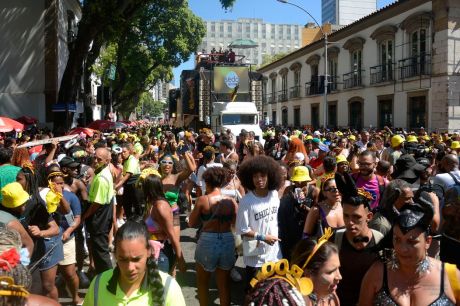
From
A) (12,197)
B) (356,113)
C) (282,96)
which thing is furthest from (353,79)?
(12,197)

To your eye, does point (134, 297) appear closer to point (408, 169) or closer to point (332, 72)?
point (408, 169)

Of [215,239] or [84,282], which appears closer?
[215,239]

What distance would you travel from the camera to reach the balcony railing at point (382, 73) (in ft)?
80.6

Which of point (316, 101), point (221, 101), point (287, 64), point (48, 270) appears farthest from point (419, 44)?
point (48, 270)

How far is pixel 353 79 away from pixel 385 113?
3.90 m

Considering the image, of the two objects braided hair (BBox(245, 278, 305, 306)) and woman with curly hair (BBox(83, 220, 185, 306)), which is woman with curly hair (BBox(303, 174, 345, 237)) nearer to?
woman with curly hair (BBox(83, 220, 185, 306))

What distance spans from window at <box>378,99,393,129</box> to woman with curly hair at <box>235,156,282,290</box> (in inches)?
845

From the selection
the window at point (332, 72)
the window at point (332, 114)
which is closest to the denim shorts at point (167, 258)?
the window at point (332, 114)

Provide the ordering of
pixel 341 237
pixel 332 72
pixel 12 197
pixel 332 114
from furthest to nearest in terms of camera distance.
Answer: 1. pixel 332 114
2. pixel 332 72
3. pixel 12 197
4. pixel 341 237

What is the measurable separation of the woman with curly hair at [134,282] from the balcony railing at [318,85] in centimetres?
2713

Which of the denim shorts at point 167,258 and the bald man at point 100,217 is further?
the bald man at point 100,217

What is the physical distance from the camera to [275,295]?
2.14 m

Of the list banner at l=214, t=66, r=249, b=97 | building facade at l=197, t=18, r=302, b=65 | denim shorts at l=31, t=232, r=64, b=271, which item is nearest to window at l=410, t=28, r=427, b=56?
banner at l=214, t=66, r=249, b=97

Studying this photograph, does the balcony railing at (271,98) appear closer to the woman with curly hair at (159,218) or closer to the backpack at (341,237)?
the woman with curly hair at (159,218)
